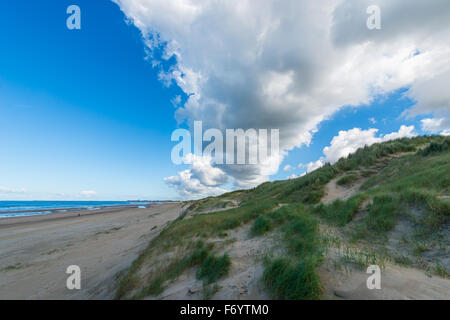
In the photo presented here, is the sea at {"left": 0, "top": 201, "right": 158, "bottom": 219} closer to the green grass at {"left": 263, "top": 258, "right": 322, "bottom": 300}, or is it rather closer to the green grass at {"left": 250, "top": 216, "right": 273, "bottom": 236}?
the green grass at {"left": 250, "top": 216, "right": 273, "bottom": 236}

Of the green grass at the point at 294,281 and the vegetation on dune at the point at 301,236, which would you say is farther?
the vegetation on dune at the point at 301,236

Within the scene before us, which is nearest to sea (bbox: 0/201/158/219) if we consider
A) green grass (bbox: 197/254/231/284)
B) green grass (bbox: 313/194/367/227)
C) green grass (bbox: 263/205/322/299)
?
green grass (bbox: 197/254/231/284)

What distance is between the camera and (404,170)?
30.5 ft

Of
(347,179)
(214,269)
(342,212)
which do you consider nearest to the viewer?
(214,269)

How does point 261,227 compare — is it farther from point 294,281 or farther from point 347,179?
point 347,179

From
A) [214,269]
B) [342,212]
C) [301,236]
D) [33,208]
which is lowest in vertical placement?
[33,208]

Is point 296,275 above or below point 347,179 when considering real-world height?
below

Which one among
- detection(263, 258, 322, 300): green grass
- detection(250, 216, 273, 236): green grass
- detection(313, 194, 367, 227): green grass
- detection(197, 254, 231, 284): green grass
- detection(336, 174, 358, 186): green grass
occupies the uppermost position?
detection(336, 174, 358, 186): green grass

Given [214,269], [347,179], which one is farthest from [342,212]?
[347,179]

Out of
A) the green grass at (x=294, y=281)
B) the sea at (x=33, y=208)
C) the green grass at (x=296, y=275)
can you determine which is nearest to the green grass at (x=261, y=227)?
the green grass at (x=296, y=275)

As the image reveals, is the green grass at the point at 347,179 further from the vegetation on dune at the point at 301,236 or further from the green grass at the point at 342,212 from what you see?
the green grass at the point at 342,212
